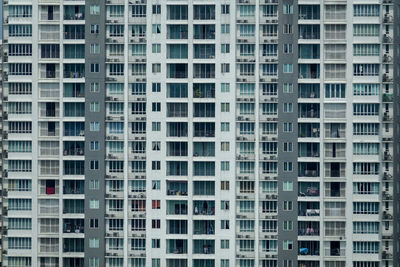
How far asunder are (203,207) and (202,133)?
8.52 metres

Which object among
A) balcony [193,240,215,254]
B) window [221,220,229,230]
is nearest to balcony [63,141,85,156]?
balcony [193,240,215,254]

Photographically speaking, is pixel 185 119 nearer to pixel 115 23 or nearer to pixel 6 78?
pixel 115 23

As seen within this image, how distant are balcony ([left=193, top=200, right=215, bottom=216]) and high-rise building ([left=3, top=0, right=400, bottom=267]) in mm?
169

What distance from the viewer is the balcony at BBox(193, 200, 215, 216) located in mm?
78875

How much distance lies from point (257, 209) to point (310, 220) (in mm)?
6126

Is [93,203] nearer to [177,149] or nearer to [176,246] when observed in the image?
[176,246]

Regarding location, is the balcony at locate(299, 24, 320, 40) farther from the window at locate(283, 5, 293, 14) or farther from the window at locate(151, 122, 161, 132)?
the window at locate(151, 122, 161, 132)

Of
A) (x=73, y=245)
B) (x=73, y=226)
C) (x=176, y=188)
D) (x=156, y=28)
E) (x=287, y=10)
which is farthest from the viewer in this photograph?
(x=73, y=245)

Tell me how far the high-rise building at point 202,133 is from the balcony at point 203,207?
17cm

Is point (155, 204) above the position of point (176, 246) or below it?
above

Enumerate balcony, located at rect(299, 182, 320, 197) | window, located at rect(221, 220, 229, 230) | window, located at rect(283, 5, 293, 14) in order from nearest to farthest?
window, located at rect(283, 5, 293, 14) < balcony, located at rect(299, 182, 320, 197) < window, located at rect(221, 220, 229, 230)

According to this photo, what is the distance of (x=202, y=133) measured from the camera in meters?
78.9

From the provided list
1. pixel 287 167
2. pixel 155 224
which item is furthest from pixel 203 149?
pixel 155 224

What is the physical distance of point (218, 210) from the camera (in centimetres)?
7862
